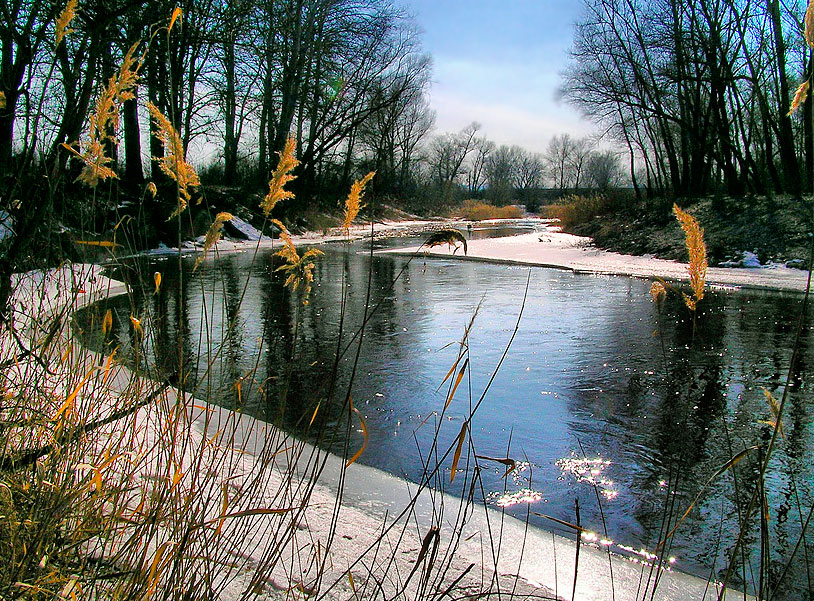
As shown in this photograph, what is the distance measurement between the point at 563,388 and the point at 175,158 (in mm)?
3233

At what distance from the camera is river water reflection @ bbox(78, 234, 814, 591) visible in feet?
7.68

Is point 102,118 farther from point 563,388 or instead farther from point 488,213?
point 488,213

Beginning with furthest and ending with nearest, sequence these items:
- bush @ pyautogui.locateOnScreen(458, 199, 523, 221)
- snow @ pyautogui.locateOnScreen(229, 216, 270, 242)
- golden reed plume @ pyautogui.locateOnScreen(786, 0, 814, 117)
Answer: bush @ pyautogui.locateOnScreen(458, 199, 523, 221) → snow @ pyautogui.locateOnScreen(229, 216, 270, 242) → golden reed plume @ pyautogui.locateOnScreen(786, 0, 814, 117)

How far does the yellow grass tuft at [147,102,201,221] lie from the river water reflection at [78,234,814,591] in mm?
248

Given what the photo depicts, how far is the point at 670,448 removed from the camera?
3080mm

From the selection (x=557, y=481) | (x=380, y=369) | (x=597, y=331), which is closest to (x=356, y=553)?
(x=557, y=481)

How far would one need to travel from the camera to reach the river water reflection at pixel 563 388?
234 cm

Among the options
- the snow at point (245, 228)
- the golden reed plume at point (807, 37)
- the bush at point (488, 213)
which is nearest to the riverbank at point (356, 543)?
the golden reed plume at point (807, 37)

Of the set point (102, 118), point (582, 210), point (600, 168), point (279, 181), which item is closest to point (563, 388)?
point (279, 181)

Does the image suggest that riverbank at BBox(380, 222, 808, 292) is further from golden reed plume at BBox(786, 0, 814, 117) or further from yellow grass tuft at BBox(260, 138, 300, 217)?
golden reed plume at BBox(786, 0, 814, 117)

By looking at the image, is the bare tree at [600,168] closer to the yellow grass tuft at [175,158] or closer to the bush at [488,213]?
the bush at [488,213]

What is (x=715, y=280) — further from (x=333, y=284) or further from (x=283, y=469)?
(x=283, y=469)

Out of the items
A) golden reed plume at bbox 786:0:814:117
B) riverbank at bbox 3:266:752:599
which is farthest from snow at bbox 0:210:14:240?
golden reed plume at bbox 786:0:814:117

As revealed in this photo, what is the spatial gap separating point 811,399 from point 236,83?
67.0 ft
